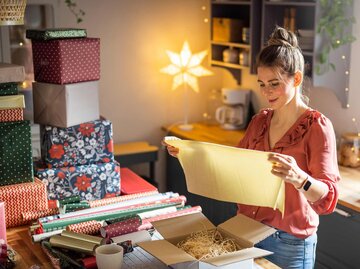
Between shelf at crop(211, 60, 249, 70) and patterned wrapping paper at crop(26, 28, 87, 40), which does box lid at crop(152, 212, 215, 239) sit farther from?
shelf at crop(211, 60, 249, 70)

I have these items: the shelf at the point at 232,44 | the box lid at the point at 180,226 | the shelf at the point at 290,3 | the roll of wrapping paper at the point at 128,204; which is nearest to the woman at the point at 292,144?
the box lid at the point at 180,226

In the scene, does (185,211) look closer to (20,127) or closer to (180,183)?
(20,127)

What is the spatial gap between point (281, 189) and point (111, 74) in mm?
2390

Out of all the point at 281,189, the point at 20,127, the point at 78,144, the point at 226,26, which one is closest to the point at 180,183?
the point at 226,26

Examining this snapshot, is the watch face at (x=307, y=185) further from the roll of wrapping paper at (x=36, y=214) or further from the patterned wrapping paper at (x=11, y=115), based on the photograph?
the patterned wrapping paper at (x=11, y=115)

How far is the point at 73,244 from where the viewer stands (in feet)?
6.01

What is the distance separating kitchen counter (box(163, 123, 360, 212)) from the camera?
8.54 ft

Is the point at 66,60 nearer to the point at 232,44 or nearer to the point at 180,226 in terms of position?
the point at 180,226

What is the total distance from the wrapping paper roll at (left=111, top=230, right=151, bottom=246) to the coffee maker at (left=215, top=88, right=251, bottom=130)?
215cm

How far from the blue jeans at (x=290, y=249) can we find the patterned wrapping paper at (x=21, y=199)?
91 cm

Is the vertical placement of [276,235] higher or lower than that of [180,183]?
higher

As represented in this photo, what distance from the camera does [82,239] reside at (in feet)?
6.05

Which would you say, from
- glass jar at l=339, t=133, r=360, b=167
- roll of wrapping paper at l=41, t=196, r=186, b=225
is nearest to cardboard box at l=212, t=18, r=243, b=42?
glass jar at l=339, t=133, r=360, b=167

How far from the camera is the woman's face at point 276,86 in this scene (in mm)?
1943
